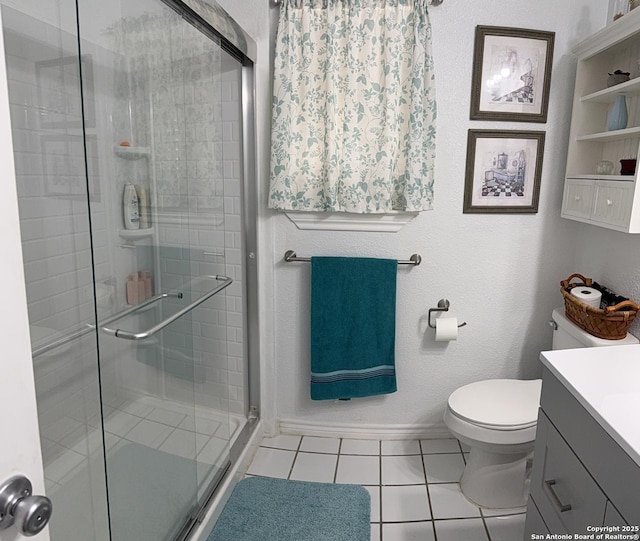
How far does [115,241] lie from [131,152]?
10.5 inches

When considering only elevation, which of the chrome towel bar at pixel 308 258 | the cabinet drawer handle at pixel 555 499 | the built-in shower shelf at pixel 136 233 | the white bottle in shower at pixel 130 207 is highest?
the white bottle in shower at pixel 130 207

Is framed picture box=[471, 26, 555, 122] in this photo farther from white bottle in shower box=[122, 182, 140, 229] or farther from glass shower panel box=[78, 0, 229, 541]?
white bottle in shower box=[122, 182, 140, 229]

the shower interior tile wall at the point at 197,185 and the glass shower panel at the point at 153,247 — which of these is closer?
the glass shower panel at the point at 153,247

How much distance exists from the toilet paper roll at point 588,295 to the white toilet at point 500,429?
0.12 metres

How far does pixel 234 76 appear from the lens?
2.03 m

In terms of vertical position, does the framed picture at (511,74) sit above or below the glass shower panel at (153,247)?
above

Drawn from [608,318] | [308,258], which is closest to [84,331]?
[308,258]

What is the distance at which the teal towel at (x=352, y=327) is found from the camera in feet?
7.29

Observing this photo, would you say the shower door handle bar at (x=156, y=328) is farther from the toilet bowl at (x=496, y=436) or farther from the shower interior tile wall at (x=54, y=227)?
the toilet bowl at (x=496, y=436)

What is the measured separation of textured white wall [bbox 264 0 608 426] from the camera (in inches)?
82.3

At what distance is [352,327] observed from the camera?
228 centimetres

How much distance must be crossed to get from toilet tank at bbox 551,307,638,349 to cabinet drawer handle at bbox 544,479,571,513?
2.24 feet

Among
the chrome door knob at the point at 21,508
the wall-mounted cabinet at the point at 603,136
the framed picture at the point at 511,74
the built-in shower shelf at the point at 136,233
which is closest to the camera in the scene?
the chrome door knob at the point at 21,508

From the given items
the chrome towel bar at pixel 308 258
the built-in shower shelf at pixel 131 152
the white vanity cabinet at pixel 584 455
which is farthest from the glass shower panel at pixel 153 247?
the white vanity cabinet at pixel 584 455
